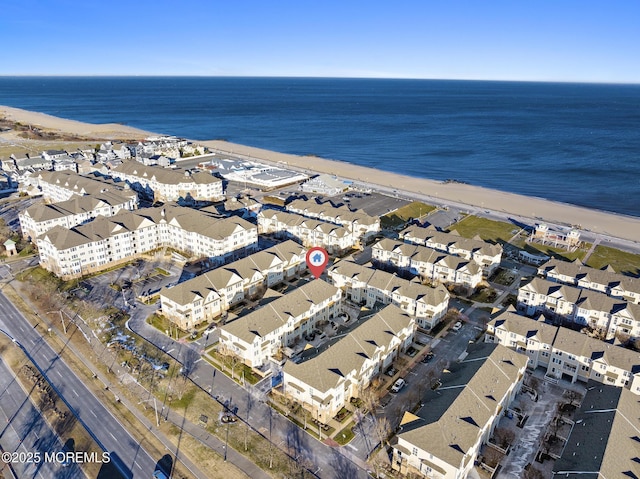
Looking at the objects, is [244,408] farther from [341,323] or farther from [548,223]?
[548,223]

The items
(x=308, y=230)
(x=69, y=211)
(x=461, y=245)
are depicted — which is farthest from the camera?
(x=69, y=211)

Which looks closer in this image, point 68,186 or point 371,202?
point 68,186

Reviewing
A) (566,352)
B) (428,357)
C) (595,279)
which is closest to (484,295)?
(595,279)

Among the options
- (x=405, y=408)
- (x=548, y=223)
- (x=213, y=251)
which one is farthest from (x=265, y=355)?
(x=548, y=223)

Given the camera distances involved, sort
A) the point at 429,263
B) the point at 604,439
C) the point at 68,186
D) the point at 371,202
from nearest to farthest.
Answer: the point at 604,439
the point at 429,263
the point at 68,186
the point at 371,202

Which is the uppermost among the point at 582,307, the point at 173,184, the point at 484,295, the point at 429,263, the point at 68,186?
the point at 68,186

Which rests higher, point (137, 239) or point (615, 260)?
point (137, 239)

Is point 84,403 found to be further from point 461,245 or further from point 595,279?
point 595,279

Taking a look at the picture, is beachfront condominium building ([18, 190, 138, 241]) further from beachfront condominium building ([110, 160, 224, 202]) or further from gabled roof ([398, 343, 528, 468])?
gabled roof ([398, 343, 528, 468])
